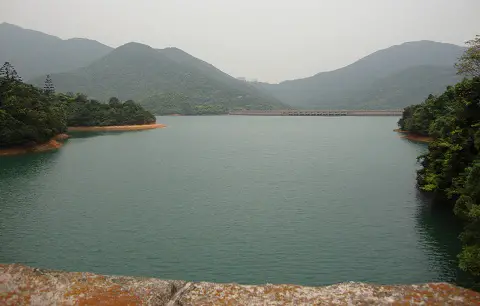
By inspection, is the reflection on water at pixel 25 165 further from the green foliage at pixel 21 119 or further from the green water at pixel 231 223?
the green foliage at pixel 21 119

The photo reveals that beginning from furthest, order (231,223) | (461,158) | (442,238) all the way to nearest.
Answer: (231,223)
(461,158)
(442,238)

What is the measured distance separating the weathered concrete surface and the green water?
29.2 feet

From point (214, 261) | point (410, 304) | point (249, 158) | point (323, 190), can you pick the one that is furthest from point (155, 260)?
point (249, 158)

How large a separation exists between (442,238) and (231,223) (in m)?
13.6

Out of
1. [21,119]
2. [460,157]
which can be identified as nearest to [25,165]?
[21,119]

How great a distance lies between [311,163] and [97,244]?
35.8 m

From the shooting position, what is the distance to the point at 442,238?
2177cm

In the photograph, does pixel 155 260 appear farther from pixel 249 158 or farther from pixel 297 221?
pixel 249 158

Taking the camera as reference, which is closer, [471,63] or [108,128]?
[471,63]

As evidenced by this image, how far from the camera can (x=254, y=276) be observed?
1697cm

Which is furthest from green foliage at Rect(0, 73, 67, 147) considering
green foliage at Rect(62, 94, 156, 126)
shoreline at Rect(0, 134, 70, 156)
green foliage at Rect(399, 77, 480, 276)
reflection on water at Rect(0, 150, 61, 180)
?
green foliage at Rect(399, 77, 480, 276)

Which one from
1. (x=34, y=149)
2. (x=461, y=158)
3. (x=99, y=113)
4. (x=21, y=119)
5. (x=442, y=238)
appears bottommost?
(x=442, y=238)

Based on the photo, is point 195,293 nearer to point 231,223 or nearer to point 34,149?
point 231,223

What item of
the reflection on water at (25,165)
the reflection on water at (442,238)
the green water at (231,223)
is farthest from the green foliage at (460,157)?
the reflection on water at (25,165)
